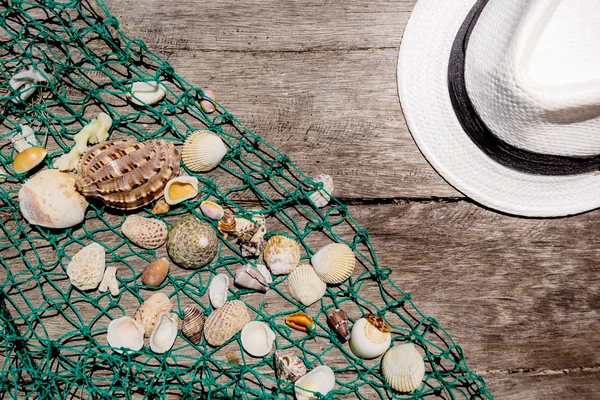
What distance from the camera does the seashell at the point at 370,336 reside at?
46.4 inches

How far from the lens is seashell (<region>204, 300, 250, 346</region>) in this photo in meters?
1.17

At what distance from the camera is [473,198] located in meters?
1.23

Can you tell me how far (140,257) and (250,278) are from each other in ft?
1.05

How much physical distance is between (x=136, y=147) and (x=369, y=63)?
27.2 inches

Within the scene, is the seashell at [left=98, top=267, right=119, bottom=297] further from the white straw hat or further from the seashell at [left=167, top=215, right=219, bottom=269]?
the white straw hat

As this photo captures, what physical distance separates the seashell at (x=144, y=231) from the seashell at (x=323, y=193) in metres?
0.42

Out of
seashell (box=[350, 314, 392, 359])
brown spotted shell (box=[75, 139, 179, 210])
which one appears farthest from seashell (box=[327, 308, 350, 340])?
brown spotted shell (box=[75, 139, 179, 210])

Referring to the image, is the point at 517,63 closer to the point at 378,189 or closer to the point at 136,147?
the point at 378,189

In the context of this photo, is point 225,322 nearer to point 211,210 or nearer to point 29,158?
point 211,210

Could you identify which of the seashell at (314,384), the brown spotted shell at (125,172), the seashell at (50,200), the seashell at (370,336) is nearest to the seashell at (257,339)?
the seashell at (314,384)

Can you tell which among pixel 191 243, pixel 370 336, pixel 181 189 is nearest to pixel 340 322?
pixel 370 336

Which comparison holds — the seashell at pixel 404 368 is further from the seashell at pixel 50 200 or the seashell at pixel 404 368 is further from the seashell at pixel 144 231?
the seashell at pixel 50 200

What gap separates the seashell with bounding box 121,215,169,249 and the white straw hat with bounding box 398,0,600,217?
0.75 metres

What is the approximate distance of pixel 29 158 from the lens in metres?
1.16
